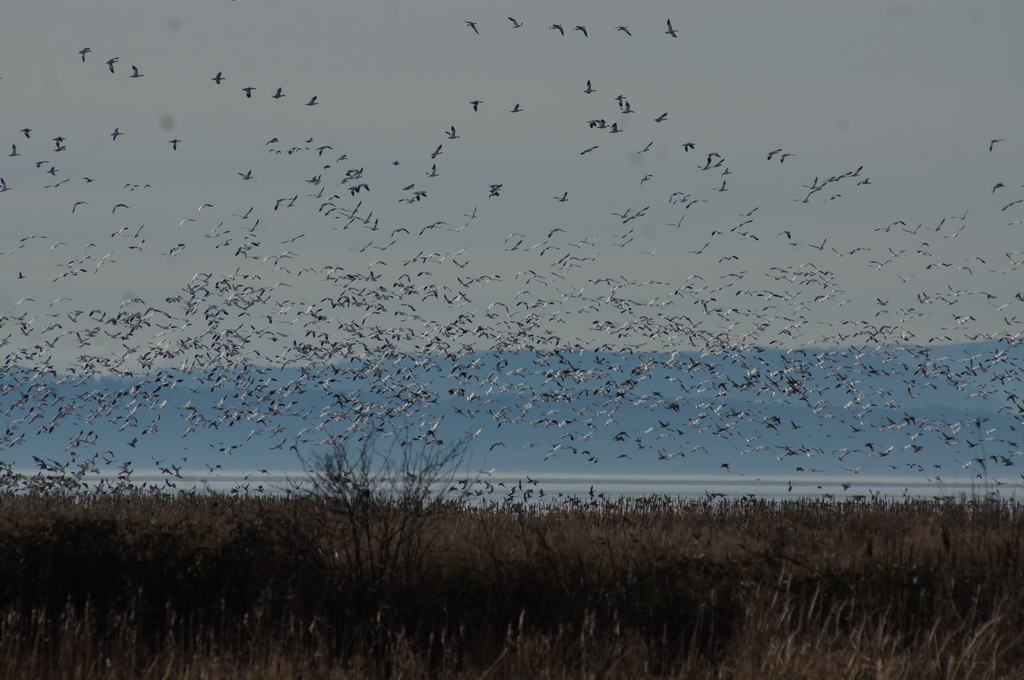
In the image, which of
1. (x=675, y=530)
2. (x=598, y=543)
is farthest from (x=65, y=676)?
(x=675, y=530)

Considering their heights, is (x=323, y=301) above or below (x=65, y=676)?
above

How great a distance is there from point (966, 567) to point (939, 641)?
10.2 ft

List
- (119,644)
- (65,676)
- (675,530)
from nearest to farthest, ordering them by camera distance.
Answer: (65,676) → (119,644) → (675,530)

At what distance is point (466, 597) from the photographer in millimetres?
10312

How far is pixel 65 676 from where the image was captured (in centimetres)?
696

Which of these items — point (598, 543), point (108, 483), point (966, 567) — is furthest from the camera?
point (108, 483)

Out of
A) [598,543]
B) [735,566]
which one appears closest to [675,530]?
[598,543]

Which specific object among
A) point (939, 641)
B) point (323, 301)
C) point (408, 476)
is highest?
point (323, 301)

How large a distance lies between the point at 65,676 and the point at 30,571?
161 inches

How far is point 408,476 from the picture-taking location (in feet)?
34.6

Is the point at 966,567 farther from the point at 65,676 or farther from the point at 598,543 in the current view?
the point at 65,676

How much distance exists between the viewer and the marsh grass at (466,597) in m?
7.88

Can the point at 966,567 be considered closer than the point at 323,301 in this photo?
Yes

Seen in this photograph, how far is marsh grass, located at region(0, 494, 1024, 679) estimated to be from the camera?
7.88 m
